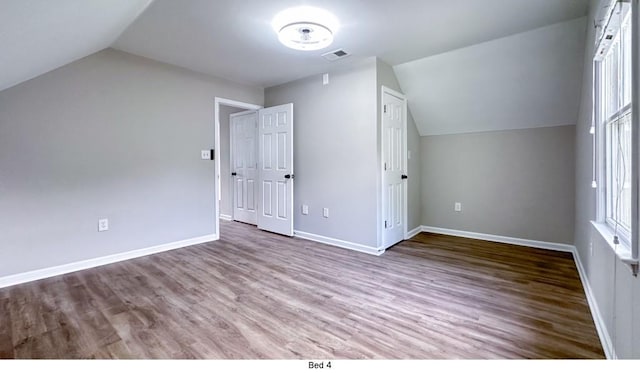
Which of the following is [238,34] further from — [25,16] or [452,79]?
[452,79]

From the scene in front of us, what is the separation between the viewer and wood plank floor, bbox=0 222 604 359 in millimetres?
1607

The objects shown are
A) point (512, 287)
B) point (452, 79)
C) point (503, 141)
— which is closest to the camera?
point (512, 287)

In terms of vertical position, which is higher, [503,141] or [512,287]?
[503,141]

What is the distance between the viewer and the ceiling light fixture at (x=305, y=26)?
2304 millimetres

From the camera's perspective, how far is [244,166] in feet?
16.9

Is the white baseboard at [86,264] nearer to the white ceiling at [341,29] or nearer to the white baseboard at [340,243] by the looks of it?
the white baseboard at [340,243]

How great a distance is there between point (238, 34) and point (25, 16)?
148cm

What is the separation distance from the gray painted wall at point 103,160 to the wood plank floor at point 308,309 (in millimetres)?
399

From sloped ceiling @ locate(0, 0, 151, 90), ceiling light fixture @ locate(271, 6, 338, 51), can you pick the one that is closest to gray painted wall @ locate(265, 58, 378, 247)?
ceiling light fixture @ locate(271, 6, 338, 51)

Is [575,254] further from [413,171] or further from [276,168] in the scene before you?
[276,168]

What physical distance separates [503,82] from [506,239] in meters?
2.01
